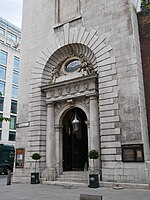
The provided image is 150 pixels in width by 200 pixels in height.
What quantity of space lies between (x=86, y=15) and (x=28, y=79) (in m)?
7.54

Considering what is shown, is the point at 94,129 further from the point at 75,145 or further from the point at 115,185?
the point at 75,145

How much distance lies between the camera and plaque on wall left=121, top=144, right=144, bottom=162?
13.8 metres

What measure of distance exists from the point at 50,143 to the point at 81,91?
4.82 meters

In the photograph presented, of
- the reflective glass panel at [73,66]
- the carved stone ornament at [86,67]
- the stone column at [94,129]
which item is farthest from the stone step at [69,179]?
the reflective glass panel at [73,66]

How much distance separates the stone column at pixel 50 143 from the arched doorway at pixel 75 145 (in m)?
1.60

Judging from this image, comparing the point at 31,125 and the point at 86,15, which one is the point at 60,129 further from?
the point at 86,15

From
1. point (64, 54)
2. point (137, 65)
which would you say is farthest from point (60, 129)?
point (137, 65)

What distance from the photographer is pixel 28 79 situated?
2089 cm

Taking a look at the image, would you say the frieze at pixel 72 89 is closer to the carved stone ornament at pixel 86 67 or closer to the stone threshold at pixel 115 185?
the carved stone ornament at pixel 86 67

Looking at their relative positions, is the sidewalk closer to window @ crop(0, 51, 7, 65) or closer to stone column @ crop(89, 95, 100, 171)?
stone column @ crop(89, 95, 100, 171)

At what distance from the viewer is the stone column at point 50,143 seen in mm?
17400

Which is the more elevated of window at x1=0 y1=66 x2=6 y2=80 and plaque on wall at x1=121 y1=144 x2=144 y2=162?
window at x1=0 y1=66 x2=6 y2=80

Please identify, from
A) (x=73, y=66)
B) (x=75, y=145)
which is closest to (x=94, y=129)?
(x=75, y=145)

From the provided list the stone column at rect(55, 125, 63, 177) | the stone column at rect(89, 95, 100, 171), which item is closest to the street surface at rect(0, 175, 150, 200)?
the stone column at rect(89, 95, 100, 171)
